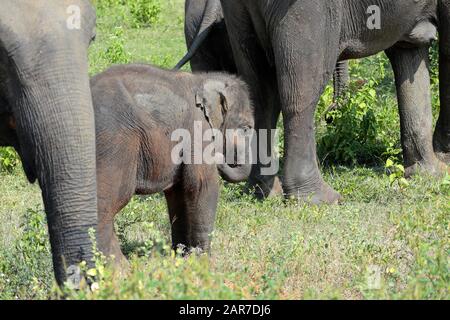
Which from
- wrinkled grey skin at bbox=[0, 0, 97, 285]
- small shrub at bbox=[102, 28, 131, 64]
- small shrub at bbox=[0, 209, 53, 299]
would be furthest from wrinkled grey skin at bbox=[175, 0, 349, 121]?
wrinkled grey skin at bbox=[0, 0, 97, 285]

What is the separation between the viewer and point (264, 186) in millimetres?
7891

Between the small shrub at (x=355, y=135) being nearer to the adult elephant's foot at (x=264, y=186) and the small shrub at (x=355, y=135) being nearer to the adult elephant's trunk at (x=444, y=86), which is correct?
the adult elephant's trunk at (x=444, y=86)

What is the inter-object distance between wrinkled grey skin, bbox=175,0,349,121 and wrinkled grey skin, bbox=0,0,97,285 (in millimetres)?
3615

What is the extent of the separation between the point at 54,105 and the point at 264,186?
138 inches

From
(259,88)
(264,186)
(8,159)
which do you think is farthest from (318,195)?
(8,159)

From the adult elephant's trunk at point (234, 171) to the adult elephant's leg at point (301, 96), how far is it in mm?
1029

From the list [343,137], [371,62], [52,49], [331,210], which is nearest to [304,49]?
[331,210]

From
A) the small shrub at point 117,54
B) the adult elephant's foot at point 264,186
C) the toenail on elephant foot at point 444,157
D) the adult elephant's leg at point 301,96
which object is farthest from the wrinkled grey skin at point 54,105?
the small shrub at point 117,54

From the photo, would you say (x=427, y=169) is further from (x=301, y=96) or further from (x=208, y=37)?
(x=208, y=37)

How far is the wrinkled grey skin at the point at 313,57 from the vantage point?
7.30m

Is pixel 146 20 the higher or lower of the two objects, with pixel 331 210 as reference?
higher

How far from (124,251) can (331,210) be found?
1.38 metres

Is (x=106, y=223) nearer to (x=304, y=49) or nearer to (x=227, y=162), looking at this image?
(x=227, y=162)

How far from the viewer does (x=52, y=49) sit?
4.52 m
